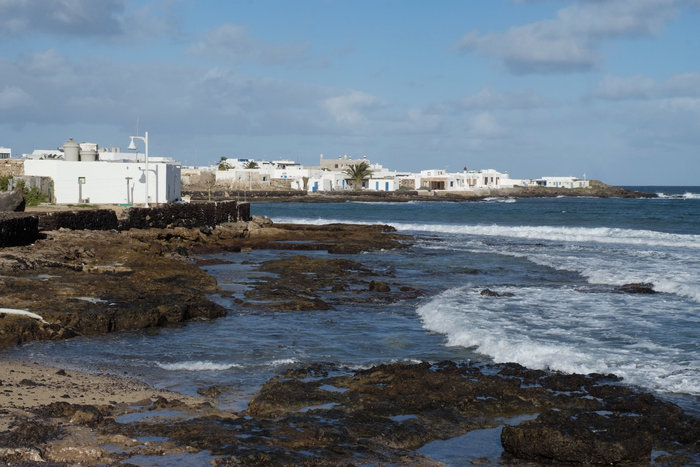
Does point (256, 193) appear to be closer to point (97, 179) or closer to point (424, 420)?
point (97, 179)

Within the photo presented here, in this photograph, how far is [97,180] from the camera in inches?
1469

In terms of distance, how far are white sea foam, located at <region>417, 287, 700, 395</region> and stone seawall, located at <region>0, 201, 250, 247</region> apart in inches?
422

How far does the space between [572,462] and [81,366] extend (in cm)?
646

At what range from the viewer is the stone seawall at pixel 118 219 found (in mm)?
19641

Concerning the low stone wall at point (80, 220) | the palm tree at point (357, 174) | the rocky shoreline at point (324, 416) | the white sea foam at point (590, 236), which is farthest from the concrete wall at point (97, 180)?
the palm tree at point (357, 174)

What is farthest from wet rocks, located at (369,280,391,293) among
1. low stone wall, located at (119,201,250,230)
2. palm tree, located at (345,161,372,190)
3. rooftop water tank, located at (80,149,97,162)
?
palm tree, located at (345,161,372,190)

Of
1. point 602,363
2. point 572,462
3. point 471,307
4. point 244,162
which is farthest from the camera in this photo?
point 244,162

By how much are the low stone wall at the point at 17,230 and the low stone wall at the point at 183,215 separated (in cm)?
909

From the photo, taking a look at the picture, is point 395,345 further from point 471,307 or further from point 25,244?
point 25,244

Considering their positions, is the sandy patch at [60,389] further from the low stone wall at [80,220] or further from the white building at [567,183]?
the white building at [567,183]

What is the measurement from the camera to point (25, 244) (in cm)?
1995

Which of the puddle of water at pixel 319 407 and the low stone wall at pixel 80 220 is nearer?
the puddle of water at pixel 319 407

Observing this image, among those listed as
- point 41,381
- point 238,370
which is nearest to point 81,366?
point 41,381

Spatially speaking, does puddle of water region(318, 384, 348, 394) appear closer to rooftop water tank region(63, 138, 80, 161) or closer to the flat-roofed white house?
the flat-roofed white house
